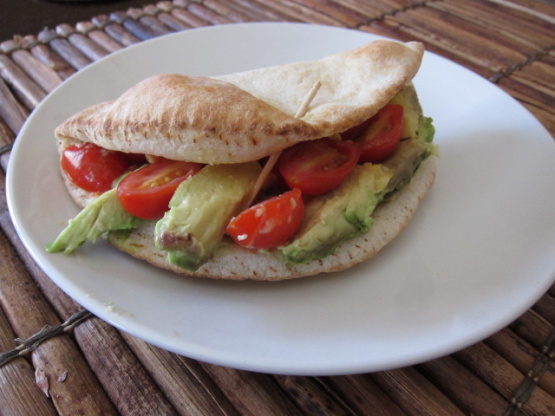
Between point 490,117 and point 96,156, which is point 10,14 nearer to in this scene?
point 96,156

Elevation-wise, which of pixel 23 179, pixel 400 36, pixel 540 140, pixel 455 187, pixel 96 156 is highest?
pixel 400 36

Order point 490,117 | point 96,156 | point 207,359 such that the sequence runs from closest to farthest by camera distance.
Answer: point 207,359 < point 96,156 < point 490,117

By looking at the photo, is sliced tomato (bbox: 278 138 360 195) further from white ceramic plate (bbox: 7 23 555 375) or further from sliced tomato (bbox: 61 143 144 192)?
sliced tomato (bbox: 61 143 144 192)

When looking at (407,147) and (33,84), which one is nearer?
(407,147)

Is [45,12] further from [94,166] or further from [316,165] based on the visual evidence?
[316,165]

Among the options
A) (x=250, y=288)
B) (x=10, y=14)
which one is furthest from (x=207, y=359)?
(x=10, y=14)

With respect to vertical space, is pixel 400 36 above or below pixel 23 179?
above
